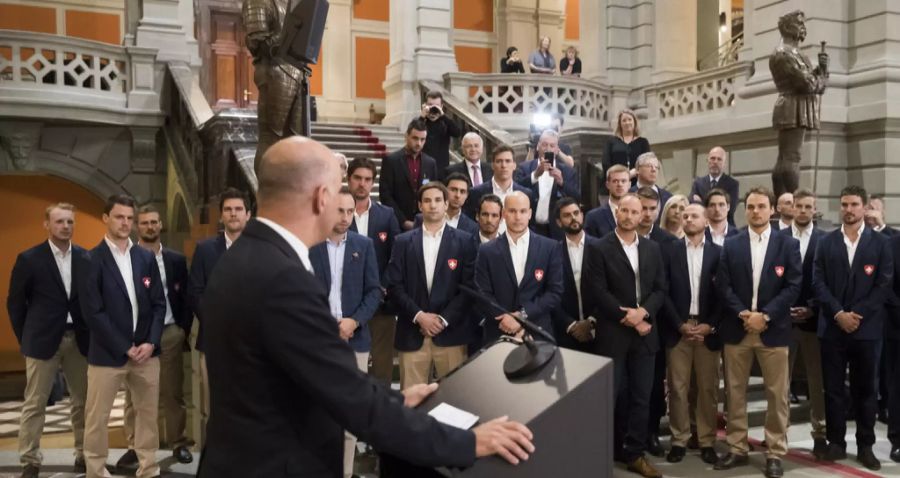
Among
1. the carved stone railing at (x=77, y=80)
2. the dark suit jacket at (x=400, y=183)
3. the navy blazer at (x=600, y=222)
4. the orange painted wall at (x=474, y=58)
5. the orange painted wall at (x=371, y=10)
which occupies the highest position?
the orange painted wall at (x=371, y=10)

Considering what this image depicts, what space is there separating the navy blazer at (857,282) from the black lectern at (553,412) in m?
4.36

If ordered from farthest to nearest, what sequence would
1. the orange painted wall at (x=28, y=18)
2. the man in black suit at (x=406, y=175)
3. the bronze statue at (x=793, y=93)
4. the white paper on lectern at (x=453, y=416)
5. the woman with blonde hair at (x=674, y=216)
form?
the orange painted wall at (x=28, y=18) < the bronze statue at (x=793, y=93) < the man in black suit at (x=406, y=175) < the woman with blonde hair at (x=674, y=216) < the white paper on lectern at (x=453, y=416)

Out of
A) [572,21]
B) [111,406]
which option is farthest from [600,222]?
[572,21]

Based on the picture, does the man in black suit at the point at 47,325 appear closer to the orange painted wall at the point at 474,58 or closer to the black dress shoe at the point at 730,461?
the black dress shoe at the point at 730,461

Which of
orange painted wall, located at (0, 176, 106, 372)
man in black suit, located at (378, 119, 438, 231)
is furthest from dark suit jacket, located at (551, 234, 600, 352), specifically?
orange painted wall, located at (0, 176, 106, 372)

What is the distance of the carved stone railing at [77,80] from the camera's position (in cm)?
1069

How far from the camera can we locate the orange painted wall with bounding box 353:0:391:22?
18875 millimetres

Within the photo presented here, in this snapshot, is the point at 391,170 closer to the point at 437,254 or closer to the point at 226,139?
the point at 437,254

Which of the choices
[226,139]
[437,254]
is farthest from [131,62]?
[437,254]

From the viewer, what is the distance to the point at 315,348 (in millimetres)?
1962

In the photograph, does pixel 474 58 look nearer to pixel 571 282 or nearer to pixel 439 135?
pixel 439 135

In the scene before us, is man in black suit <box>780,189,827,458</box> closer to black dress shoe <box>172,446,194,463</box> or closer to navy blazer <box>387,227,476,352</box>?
navy blazer <box>387,227,476,352</box>

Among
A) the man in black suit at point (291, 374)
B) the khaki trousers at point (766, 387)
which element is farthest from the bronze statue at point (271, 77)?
the man in black suit at point (291, 374)

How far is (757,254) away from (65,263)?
4775 mm
